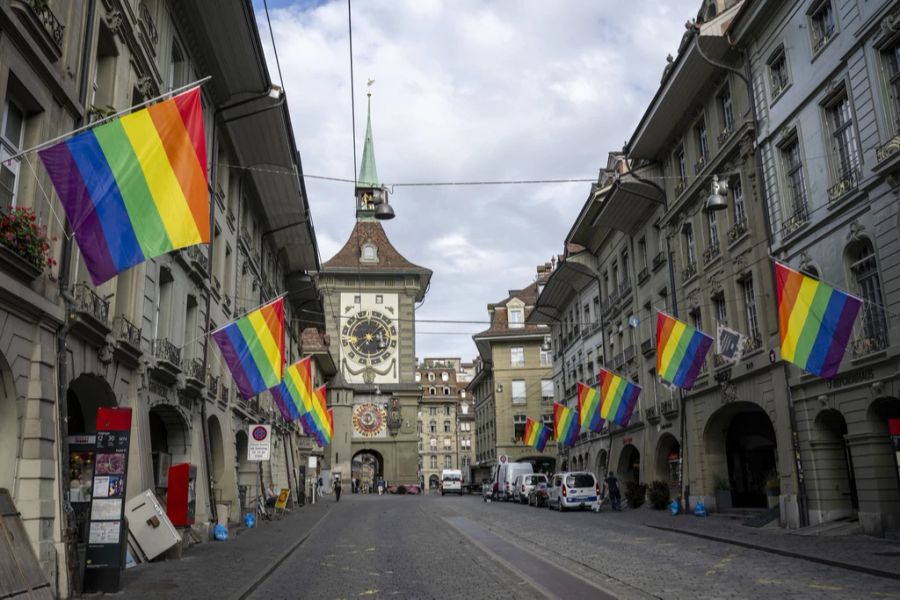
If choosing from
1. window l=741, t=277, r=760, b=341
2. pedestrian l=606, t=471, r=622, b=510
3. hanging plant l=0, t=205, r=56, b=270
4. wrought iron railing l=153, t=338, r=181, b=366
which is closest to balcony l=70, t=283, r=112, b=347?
hanging plant l=0, t=205, r=56, b=270

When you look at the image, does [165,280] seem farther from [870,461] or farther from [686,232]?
[686,232]

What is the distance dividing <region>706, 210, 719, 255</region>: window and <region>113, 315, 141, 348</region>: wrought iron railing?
18.9 m

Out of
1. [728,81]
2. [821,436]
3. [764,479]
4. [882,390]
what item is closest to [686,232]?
[728,81]

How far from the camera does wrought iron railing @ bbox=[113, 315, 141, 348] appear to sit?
1472 centimetres

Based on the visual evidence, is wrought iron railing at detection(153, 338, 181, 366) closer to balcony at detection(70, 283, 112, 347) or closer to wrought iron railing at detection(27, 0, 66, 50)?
balcony at detection(70, 283, 112, 347)

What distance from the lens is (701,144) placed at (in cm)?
2811

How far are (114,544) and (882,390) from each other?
15.3 metres

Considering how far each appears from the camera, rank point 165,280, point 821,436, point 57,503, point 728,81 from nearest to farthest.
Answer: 1. point 57,503
2. point 165,280
3. point 821,436
4. point 728,81

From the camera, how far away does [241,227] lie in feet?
93.6

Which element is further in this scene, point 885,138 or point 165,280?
point 165,280

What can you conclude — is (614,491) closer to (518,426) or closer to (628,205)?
(628,205)

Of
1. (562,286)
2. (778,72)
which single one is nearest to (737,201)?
(778,72)

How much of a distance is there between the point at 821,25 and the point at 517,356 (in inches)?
2139

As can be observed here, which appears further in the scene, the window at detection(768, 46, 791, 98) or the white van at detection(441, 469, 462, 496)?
the white van at detection(441, 469, 462, 496)
